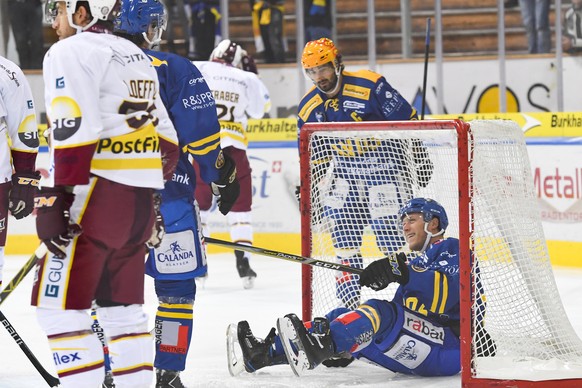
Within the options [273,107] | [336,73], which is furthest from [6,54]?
[336,73]

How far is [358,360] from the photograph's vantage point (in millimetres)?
4039

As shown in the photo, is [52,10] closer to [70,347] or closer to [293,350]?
[70,347]

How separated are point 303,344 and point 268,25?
529 cm

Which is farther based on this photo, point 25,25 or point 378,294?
point 25,25

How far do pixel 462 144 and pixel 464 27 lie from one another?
513 cm

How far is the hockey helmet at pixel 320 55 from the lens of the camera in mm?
4512

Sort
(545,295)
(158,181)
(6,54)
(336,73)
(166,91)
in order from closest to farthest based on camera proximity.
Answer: (158,181) < (166,91) < (545,295) < (336,73) < (6,54)

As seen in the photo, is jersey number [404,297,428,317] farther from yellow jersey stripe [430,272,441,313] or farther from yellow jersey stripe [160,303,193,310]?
yellow jersey stripe [160,303,193,310]

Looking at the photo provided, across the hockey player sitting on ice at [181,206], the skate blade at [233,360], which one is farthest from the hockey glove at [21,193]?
the skate blade at [233,360]

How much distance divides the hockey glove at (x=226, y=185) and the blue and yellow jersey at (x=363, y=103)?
1.11 metres

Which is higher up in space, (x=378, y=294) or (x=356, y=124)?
(x=356, y=124)

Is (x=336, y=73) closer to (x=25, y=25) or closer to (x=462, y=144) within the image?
(x=462, y=144)

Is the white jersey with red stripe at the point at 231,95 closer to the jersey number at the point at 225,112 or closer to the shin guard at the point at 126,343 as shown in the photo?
the jersey number at the point at 225,112

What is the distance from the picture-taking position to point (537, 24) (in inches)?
316
